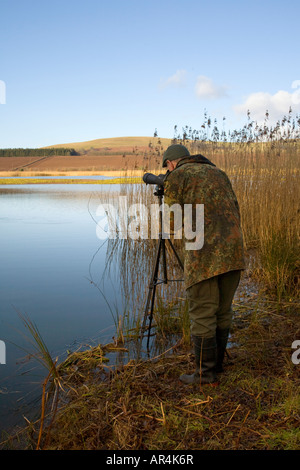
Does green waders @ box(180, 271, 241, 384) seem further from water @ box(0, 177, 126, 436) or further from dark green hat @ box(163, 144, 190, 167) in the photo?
water @ box(0, 177, 126, 436)

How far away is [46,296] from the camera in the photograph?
536cm

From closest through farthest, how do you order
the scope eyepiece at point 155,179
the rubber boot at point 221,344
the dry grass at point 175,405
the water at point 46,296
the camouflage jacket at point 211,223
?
the dry grass at point 175,405
the camouflage jacket at point 211,223
the rubber boot at point 221,344
the scope eyepiece at point 155,179
the water at point 46,296

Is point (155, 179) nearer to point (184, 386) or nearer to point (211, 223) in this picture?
point (211, 223)

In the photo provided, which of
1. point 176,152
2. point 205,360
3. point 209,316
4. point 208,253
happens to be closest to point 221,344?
point 205,360

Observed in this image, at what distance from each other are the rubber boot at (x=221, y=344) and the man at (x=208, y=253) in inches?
4.7

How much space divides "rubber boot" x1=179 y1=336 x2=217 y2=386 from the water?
1.22 metres

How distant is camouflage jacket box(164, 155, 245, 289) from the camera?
97.0 inches

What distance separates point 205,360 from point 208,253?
29.5 inches

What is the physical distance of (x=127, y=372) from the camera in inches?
114

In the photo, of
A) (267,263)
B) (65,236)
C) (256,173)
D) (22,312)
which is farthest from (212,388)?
(65,236)

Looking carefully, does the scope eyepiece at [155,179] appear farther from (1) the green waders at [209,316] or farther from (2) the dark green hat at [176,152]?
(1) the green waders at [209,316]

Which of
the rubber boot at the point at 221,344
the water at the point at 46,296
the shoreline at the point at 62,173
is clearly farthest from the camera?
the shoreline at the point at 62,173

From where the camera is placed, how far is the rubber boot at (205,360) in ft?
8.53
